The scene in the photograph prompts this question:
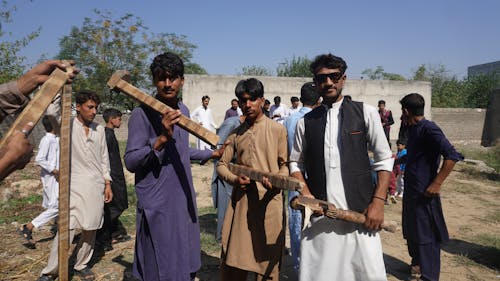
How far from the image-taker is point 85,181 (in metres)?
3.64

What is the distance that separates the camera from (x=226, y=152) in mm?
2883

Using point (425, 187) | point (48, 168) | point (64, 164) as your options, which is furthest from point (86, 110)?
point (425, 187)

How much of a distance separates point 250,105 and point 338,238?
120 cm

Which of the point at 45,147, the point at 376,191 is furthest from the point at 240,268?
the point at 45,147

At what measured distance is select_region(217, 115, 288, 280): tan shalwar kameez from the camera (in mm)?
2658

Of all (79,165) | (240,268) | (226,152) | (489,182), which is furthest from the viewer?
(489,182)

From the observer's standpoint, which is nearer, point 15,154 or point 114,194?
point 15,154

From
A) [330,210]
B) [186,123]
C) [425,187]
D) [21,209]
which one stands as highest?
[186,123]

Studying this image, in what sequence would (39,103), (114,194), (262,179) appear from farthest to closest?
1. (114,194)
2. (262,179)
3. (39,103)

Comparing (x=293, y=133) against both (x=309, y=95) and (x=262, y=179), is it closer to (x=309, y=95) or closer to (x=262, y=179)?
(x=309, y=95)

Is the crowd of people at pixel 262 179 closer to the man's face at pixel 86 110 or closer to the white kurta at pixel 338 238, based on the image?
the white kurta at pixel 338 238

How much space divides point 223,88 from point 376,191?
14.4 m

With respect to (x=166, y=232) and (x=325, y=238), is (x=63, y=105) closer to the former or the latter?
(x=166, y=232)

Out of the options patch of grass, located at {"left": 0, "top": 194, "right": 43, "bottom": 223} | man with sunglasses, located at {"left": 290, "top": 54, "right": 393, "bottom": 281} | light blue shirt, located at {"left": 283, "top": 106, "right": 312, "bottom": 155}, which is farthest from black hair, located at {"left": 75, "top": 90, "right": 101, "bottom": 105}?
patch of grass, located at {"left": 0, "top": 194, "right": 43, "bottom": 223}
